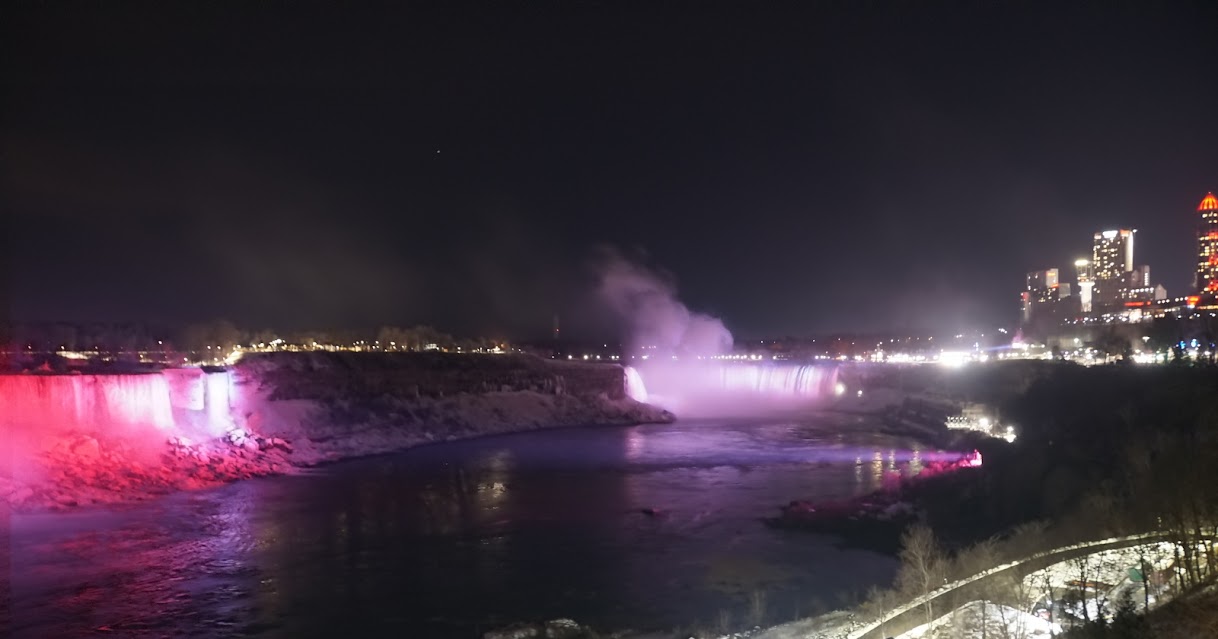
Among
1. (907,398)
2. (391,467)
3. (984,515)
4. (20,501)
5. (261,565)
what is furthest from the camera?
(907,398)

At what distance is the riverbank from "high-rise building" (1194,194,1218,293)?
8059 cm

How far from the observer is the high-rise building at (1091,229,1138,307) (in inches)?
4737

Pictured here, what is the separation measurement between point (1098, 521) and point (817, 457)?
16.5 meters

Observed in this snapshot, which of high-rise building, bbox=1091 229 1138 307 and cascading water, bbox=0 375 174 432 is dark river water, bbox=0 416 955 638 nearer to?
cascading water, bbox=0 375 174 432

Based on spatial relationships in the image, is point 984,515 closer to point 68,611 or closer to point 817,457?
point 817,457

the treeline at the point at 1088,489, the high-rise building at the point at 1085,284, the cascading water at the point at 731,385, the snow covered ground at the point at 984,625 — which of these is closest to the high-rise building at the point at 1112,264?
the high-rise building at the point at 1085,284

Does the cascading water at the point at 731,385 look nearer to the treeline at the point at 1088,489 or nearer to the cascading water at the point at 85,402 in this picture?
the treeline at the point at 1088,489

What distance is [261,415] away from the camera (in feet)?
112

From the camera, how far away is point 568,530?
18828 mm

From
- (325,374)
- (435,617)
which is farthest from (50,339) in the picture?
(435,617)

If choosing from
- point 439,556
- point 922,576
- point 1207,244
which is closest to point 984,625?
point 922,576

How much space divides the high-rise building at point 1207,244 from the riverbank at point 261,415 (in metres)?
80.6

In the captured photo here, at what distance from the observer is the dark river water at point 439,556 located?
1309 cm

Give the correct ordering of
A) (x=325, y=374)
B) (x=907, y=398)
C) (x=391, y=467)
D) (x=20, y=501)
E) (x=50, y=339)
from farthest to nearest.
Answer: (x=50, y=339) < (x=907, y=398) < (x=325, y=374) < (x=391, y=467) < (x=20, y=501)
